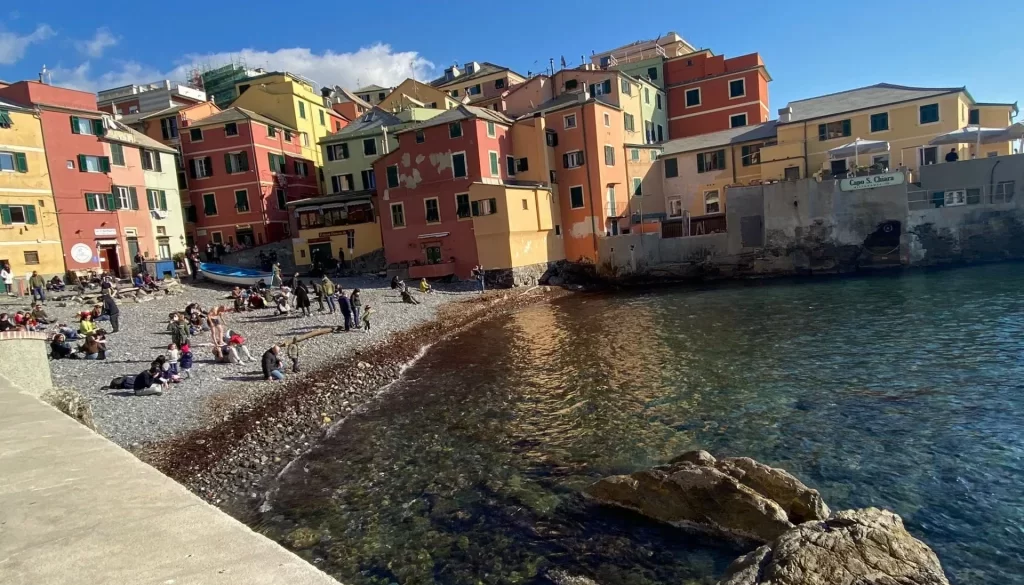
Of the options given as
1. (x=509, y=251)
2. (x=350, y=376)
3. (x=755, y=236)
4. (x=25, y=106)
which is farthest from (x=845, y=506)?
(x=25, y=106)

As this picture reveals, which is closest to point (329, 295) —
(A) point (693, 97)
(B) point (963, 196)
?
(B) point (963, 196)

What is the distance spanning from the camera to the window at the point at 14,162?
35.4 m

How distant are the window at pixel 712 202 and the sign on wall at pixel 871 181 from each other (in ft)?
34.9

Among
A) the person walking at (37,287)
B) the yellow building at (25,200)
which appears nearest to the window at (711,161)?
the person walking at (37,287)

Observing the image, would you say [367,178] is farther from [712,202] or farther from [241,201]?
[712,202]

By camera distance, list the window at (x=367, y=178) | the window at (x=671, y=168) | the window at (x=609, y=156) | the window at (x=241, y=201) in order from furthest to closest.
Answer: the window at (x=367, y=178)
the window at (x=671, y=168)
the window at (x=241, y=201)
the window at (x=609, y=156)

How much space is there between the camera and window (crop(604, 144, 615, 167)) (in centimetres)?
4912

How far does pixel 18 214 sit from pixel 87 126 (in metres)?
8.08

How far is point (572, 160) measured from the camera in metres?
49.2

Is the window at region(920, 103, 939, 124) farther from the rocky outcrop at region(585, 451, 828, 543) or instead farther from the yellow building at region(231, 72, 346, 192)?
the yellow building at region(231, 72, 346, 192)

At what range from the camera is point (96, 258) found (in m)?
39.7

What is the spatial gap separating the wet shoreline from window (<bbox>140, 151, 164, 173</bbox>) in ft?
103

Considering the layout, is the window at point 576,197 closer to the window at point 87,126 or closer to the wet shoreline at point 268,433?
the wet shoreline at point 268,433

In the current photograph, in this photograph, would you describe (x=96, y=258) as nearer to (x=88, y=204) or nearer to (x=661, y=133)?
(x=88, y=204)
